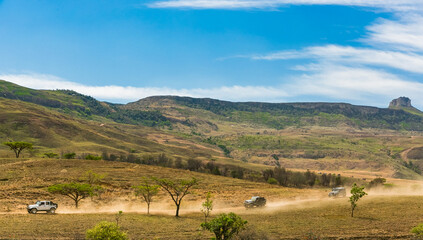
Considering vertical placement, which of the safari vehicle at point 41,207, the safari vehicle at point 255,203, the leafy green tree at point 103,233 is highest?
the leafy green tree at point 103,233

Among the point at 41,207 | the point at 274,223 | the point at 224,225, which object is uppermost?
the point at 224,225

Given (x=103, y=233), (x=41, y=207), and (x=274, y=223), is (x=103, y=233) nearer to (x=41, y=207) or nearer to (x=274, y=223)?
(x=274, y=223)

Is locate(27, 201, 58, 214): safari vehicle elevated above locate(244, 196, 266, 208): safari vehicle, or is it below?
below

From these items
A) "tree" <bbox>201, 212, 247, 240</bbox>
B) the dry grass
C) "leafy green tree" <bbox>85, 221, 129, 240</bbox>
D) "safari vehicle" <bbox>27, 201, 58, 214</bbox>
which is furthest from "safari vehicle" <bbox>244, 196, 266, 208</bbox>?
"leafy green tree" <bbox>85, 221, 129, 240</bbox>

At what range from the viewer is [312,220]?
165 feet

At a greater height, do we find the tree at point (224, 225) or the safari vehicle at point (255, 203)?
the tree at point (224, 225)

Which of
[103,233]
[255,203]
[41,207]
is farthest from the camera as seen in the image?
[255,203]

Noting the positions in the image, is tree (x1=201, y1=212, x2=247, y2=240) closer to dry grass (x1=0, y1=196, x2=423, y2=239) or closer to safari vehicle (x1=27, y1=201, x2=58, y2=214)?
dry grass (x1=0, y1=196, x2=423, y2=239)

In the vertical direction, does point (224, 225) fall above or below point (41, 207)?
above

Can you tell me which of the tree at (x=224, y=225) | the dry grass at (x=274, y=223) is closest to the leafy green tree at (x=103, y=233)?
the tree at (x=224, y=225)

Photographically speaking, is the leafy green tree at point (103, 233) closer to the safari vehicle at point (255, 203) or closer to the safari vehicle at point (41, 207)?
the safari vehicle at point (41, 207)

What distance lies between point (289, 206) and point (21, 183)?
49.0m

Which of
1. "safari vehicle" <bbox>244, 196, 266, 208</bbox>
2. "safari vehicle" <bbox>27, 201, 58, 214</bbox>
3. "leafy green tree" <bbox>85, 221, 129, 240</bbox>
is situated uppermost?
"leafy green tree" <bbox>85, 221, 129, 240</bbox>

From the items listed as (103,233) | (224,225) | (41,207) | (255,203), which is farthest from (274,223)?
(41,207)
